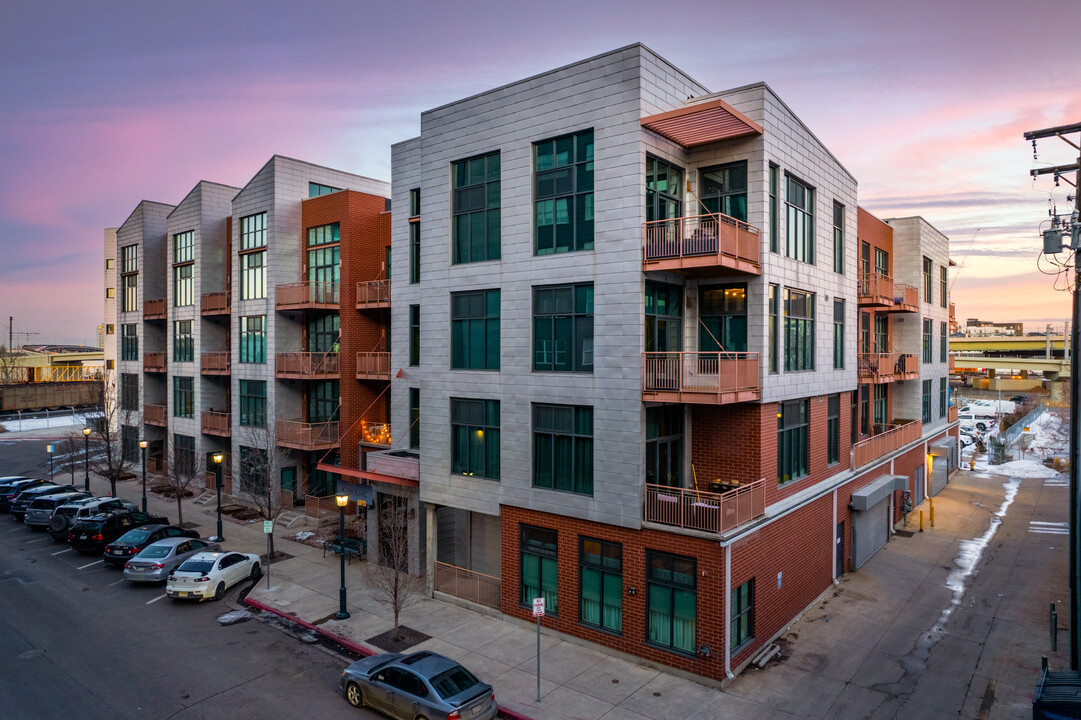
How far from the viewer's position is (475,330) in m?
20.0

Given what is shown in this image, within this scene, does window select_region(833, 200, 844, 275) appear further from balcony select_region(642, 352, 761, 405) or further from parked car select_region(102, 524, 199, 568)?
parked car select_region(102, 524, 199, 568)

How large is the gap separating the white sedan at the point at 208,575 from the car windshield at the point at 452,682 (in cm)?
1106

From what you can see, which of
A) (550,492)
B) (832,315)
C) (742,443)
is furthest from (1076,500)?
(550,492)

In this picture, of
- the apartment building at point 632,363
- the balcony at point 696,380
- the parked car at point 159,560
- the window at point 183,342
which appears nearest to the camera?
the balcony at point 696,380

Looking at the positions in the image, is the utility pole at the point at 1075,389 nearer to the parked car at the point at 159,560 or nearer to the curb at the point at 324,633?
the curb at the point at 324,633

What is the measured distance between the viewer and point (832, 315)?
881 inches

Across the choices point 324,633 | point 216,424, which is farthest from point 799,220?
point 216,424

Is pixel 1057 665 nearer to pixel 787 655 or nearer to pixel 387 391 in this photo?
pixel 787 655

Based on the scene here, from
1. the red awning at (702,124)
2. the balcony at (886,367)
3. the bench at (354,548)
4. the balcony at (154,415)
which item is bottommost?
the bench at (354,548)

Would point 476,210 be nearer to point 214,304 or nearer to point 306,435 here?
point 306,435

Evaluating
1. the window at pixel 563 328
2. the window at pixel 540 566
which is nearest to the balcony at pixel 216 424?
the window at pixel 540 566

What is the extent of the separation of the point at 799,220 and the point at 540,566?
13.3 meters

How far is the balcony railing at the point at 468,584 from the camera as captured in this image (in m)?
19.5

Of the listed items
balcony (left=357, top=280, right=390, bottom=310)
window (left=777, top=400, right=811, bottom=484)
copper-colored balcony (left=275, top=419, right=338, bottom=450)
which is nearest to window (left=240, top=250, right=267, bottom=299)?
balcony (left=357, top=280, right=390, bottom=310)
